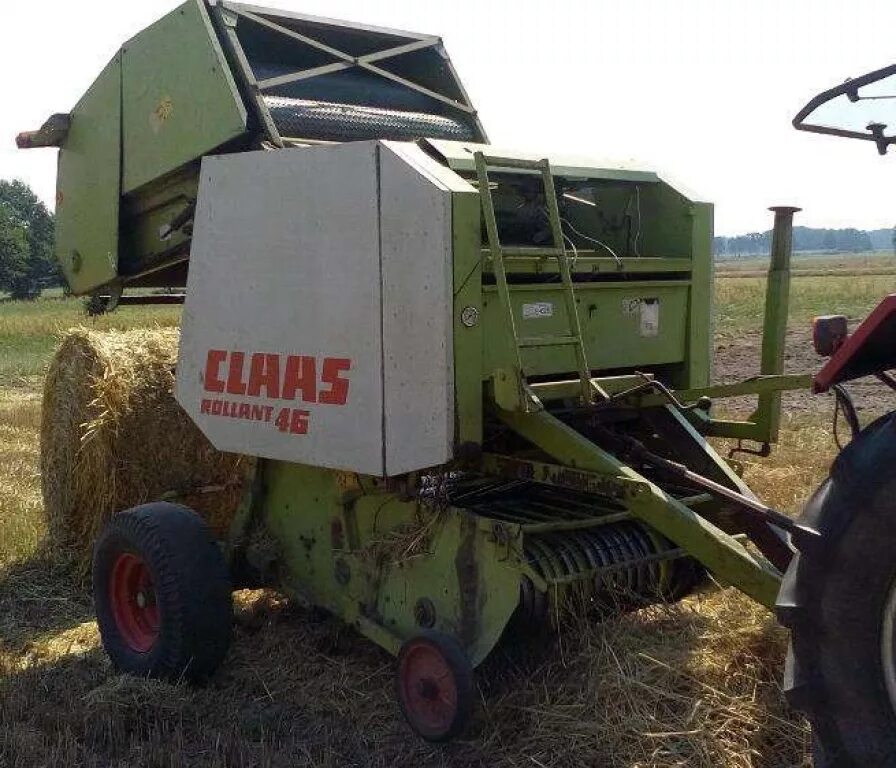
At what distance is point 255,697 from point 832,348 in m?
2.42

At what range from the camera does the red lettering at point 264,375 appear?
4012mm

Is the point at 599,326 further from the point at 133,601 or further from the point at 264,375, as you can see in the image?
the point at 133,601

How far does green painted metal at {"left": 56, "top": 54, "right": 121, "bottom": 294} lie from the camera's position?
4891 mm

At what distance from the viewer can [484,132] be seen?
521 cm

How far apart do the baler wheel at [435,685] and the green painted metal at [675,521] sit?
70cm

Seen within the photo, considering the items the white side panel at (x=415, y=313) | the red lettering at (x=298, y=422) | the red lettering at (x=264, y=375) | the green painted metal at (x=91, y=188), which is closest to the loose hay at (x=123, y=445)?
the green painted metal at (x=91, y=188)

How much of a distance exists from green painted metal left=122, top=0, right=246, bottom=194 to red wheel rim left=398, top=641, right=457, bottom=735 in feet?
6.79

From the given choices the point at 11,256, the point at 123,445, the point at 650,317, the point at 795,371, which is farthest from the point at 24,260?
the point at 650,317

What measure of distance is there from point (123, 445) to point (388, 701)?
2184 millimetres

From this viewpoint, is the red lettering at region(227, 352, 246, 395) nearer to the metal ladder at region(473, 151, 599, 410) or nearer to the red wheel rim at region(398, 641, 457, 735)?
the metal ladder at region(473, 151, 599, 410)

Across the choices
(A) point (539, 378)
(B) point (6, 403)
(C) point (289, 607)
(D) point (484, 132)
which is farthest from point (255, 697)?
(B) point (6, 403)

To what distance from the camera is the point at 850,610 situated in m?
2.38

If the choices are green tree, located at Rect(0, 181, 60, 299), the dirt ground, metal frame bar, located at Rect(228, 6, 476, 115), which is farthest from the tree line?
metal frame bar, located at Rect(228, 6, 476, 115)

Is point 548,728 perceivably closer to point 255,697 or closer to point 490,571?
point 490,571
